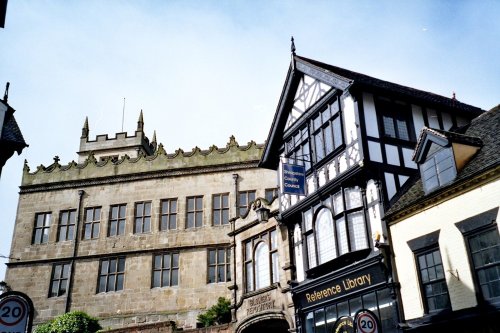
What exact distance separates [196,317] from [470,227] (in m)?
16.5

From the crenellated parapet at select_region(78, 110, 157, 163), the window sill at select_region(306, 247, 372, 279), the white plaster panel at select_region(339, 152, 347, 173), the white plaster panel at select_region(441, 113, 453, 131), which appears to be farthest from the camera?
the crenellated parapet at select_region(78, 110, 157, 163)

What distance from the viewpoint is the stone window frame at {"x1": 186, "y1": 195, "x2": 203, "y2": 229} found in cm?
2758

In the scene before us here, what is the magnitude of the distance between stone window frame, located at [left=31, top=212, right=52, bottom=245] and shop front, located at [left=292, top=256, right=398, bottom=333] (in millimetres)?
17947

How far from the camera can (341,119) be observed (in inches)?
656

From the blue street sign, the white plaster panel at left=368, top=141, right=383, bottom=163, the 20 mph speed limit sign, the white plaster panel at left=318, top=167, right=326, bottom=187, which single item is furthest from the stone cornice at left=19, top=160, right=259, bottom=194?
the 20 mph speed limit sign

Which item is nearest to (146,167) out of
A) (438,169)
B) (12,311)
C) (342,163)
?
(342,163)

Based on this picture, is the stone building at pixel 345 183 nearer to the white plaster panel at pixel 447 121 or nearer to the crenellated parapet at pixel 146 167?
the white plaster panel at pixel 447 121

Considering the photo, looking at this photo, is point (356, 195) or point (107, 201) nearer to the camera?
point (356, 195)

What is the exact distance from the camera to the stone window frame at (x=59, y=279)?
27.8 m

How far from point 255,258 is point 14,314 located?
12930 mm

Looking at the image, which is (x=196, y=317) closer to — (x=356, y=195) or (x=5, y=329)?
(x=356, y=195)

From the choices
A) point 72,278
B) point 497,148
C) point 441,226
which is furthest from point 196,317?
point 497,148

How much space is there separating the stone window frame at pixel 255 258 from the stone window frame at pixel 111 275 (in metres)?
9.91

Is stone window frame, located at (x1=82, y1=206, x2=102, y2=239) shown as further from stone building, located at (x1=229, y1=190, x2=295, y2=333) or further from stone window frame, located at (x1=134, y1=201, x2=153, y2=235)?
stone building, located at (x1=229, y1=190, x2=295, y2=333)
